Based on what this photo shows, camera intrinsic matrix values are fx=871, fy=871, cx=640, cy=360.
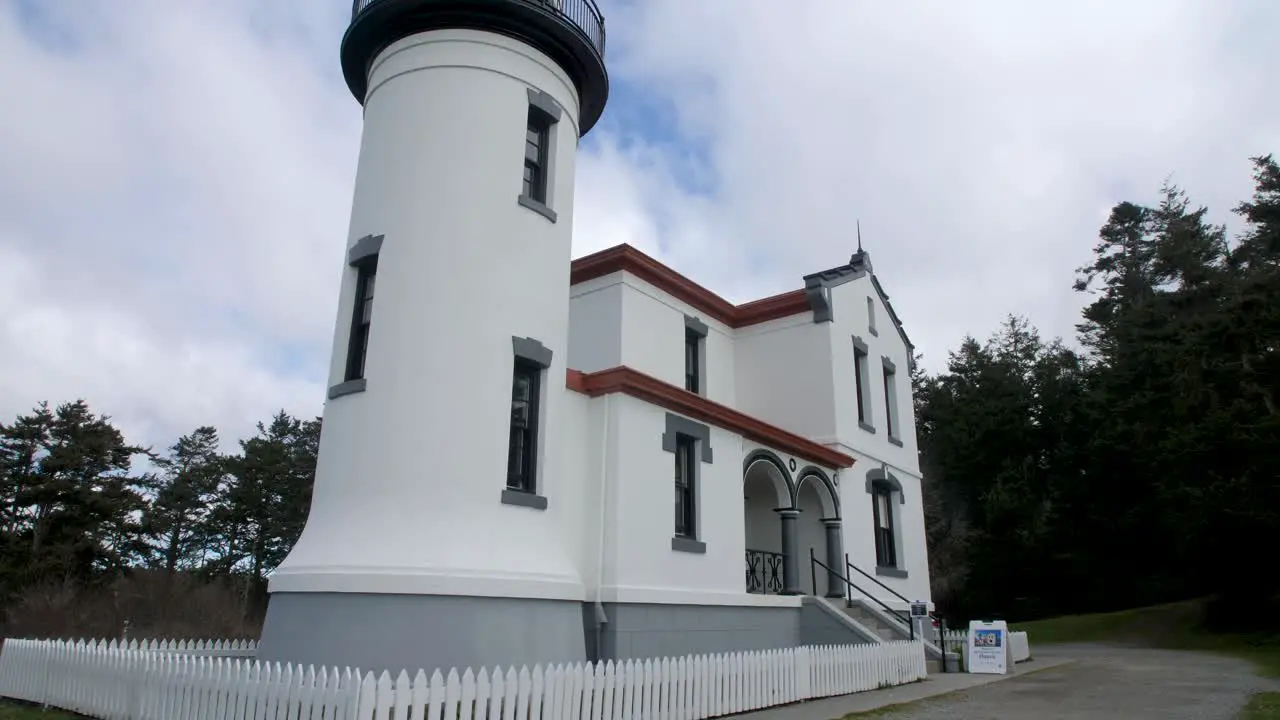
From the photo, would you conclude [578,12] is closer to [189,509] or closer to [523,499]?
[523,499]

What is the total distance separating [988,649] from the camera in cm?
1686

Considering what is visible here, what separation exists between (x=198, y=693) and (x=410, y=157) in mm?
7276

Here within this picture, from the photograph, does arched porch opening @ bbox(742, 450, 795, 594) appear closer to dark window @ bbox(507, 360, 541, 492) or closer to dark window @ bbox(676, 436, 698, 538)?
dark window @ bbox(676, 436, 698, 538)

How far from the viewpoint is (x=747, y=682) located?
37.4 ft

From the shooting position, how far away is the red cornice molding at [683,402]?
13.3 m

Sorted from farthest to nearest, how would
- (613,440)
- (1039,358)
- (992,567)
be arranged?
(1039,358) < (992,567) < (613,440)

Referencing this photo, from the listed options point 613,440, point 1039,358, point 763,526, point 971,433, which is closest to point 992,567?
point 971,433

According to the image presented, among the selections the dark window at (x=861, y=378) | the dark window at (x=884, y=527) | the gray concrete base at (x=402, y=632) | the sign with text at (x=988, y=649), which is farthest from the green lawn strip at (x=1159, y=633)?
the gray concrete base at (x=402, y=632)

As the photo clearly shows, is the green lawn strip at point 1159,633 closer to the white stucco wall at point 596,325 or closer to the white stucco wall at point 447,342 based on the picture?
Answer: the white stucco wall at point 596,325

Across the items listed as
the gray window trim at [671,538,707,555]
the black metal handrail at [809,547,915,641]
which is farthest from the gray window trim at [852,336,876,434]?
the gray window trim at [671,538,707,555]

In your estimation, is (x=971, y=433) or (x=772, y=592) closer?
(x=772, y=592)

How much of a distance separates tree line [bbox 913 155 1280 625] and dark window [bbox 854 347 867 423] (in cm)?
1278

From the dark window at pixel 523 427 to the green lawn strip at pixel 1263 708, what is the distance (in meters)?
9.35

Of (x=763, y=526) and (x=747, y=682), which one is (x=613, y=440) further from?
(x=763, y=526)
